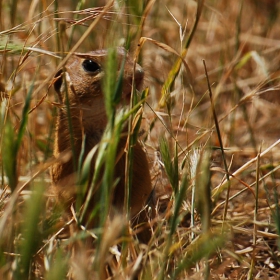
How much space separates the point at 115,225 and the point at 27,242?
19cm

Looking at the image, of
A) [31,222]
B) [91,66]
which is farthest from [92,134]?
[31,222]

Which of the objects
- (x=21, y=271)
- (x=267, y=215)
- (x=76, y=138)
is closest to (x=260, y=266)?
(x=267, y=215)

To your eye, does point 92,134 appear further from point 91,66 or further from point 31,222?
point 31,222

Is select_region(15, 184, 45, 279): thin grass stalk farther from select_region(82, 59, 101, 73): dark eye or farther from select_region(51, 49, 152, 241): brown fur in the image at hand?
select_region(82, 59, 101, 73): dark eye

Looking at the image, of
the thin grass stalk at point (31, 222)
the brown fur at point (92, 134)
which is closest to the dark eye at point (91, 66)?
the brown fur at point (92, 134)

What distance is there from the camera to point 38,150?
3.48m

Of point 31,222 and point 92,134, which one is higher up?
point 31,222

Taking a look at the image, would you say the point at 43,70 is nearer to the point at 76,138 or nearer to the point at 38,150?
the point at 38,150

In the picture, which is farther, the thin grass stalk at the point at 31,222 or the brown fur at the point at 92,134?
the brown fur at the point at 92,134

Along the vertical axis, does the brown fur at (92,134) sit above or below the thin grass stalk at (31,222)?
below

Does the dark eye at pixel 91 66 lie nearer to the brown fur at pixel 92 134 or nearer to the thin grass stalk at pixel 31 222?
the brown fur at pixel 92 134

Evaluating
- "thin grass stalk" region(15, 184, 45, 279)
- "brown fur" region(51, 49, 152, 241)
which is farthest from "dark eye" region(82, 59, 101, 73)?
"thin grass stalk" region(15, 184, 45, 279)

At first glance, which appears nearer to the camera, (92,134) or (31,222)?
(31,222)

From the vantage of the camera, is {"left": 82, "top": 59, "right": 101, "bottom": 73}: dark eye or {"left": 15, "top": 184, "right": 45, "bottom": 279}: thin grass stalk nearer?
{"left": 15, "top": 184, "right": 45, "bottom": 279}: thin grass stalk
